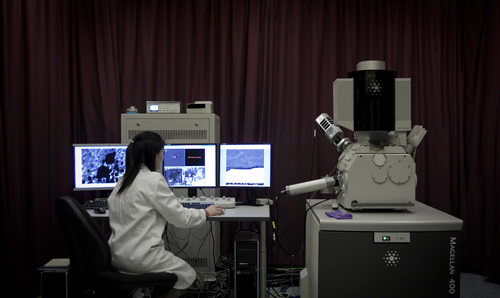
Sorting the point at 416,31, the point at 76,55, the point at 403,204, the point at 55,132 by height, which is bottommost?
the point at 403,204

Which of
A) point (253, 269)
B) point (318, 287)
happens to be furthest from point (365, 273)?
point (253, 269)

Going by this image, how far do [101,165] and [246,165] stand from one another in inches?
39.4

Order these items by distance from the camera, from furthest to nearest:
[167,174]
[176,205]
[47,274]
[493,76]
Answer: [493,76] → [167,174] → [47,274] → [176,205]

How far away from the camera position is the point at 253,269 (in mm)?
2158

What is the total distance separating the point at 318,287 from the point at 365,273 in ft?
0.79

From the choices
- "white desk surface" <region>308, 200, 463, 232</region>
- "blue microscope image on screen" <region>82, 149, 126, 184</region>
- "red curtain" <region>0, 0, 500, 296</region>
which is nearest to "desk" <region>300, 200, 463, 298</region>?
"white desk surface" <region>308, 200, 463, 232</region>

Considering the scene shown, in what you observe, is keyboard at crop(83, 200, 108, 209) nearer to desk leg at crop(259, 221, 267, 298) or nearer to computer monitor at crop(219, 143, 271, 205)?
computer monitor at crop(219, 143, 271, 205)

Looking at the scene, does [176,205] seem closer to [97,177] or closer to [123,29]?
[97,177]

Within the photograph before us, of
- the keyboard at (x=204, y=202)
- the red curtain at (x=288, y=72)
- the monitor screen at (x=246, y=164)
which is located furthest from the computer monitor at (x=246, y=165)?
the red curtain at (x=288, y=72)

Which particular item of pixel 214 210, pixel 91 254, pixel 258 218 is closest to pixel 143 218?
pixel 91 254

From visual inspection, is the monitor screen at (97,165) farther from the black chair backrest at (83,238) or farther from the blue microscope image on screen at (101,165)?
the black chair backrest at (83,238)

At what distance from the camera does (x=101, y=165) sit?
2.41m

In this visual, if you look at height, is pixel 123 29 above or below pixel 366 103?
above

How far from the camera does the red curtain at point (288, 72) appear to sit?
2.89 meters
